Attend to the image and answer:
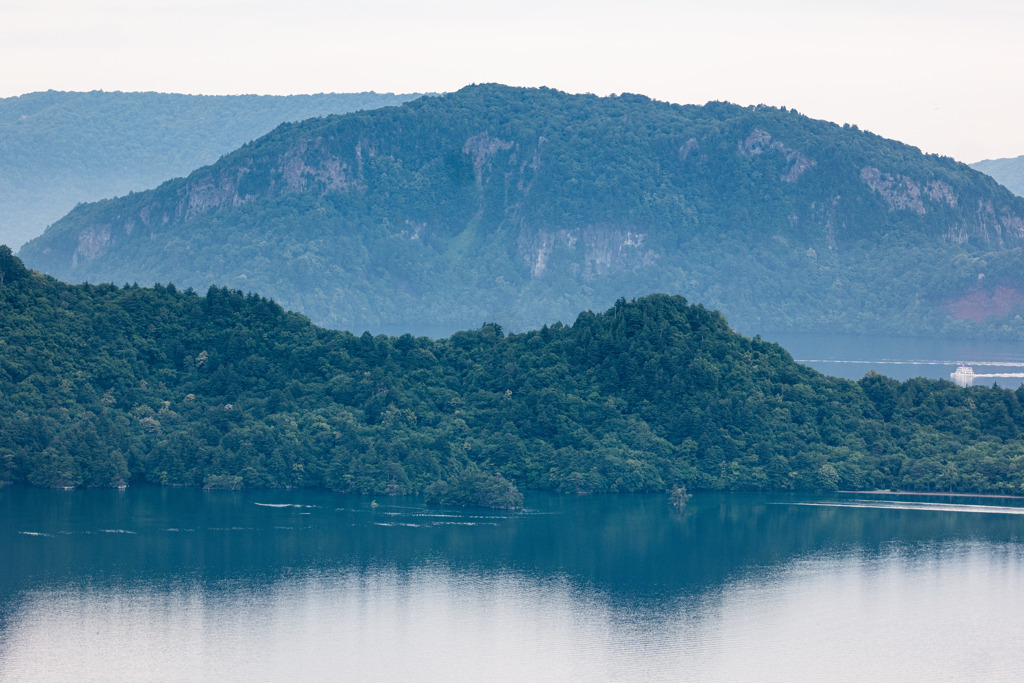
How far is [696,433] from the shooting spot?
116 meters

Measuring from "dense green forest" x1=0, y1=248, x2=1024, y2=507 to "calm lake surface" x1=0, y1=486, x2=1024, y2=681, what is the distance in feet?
8.58

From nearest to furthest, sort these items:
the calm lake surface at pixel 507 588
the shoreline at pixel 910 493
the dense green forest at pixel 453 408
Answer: the calm lake surface at pixel 507 588 < the shoreline at pixel 910 493 < the dense green forest at pixel 453 408

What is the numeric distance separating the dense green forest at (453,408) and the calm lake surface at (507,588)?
2.62 meters

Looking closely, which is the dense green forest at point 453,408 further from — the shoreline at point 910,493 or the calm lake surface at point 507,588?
the calm lake surface at point 507,588

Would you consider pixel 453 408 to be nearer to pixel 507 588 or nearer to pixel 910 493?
pixel 910 493

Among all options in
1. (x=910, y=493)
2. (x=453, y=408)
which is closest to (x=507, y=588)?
(x=453, y=408)

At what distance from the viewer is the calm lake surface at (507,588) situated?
6962 centimetres

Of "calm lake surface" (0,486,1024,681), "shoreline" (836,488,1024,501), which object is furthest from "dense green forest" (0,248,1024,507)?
"calm lake surface" (0,486,1024,681)

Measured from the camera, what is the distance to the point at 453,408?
118 m

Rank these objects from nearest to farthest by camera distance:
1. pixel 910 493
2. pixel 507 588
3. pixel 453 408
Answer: pixel 507 588
pixel 910 493
pixel 453 408

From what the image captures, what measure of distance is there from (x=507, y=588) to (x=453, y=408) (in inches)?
1399

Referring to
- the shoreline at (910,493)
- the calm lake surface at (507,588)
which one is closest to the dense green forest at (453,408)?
the shoreline at (910,493)

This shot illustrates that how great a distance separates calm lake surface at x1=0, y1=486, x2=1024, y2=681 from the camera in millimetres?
69625

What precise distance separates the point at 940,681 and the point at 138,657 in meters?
33.5
